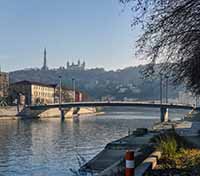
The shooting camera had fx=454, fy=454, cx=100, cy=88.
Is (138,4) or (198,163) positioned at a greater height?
(138,4)

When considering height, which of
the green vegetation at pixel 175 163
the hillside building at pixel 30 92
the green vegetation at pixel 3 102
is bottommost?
the green vegetation at pixel 175 163

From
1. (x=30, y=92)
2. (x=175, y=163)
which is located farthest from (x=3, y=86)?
(x=175, y=163)

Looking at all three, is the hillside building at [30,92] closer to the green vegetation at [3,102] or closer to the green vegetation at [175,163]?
the green vegetation at [3,102]

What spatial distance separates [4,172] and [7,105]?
323 ft

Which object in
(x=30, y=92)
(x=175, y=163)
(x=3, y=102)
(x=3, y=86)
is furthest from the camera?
(x=30, y=92)

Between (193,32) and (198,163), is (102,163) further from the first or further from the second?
(193,32)

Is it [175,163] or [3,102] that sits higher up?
[3,102]

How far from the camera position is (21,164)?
27406mm

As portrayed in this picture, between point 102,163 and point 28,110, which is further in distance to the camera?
point 28,110

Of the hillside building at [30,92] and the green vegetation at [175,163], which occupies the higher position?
the hillside building at [30,92]

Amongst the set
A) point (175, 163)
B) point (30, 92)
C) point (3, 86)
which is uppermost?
point (3, 86)

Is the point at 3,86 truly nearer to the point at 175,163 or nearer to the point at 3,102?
the point at 3,102

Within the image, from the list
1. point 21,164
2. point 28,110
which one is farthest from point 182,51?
point 28,110

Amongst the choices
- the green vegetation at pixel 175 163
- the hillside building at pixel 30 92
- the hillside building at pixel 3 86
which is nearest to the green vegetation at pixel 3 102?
the hillside building at pixel 3 86
